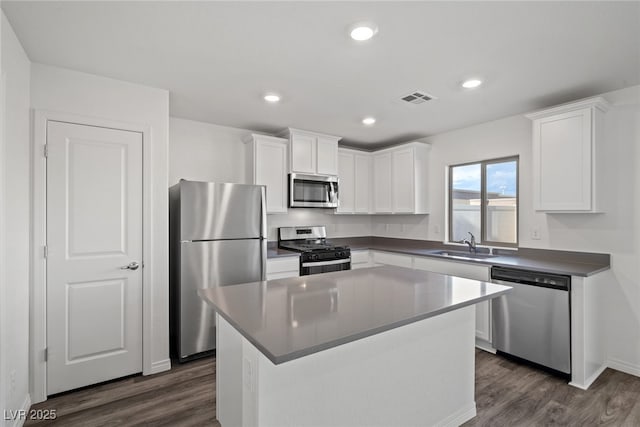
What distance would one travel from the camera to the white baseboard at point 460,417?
6.29 ft

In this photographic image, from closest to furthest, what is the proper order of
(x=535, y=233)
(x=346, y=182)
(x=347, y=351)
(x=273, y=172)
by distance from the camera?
(x=347, y=351), (x=535, y=233), (x=273, y=172), (x=346, y=182)

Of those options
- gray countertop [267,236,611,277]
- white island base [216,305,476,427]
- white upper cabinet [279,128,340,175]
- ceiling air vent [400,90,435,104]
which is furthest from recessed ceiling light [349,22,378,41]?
gray countertop [267,236,611,277]

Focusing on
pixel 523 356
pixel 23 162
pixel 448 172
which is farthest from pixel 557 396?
pixel 23 162

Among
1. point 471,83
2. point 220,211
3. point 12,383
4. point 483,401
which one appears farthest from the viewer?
point 220,211

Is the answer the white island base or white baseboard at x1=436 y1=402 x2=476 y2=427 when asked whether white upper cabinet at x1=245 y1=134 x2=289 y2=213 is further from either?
white baseboard at x1=436 y1=402 x2=476 y2=427

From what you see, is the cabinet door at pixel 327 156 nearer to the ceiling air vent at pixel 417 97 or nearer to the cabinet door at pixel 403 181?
the cabinet door at pixel 403 181

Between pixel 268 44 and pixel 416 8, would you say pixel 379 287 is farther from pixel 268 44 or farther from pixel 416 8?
pixel 268 44

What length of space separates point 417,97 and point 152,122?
7.83 feet

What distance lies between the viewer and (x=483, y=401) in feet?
7.41

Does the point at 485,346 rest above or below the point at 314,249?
below

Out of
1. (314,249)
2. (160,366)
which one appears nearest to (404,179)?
(314,249)

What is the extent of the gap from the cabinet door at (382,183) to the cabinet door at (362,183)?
91 millimetres

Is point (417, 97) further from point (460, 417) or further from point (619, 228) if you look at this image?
point (460, 417)

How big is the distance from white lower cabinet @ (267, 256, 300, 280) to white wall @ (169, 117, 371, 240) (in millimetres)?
724
